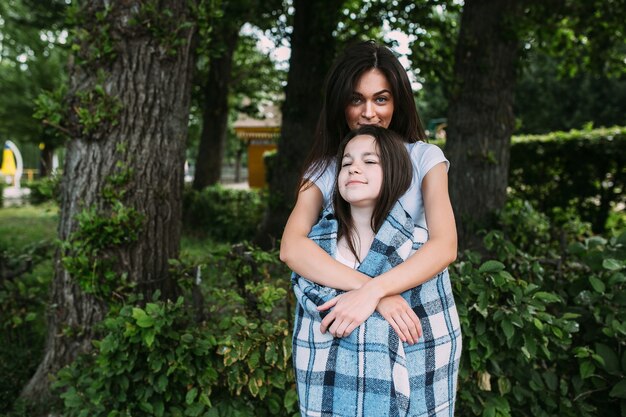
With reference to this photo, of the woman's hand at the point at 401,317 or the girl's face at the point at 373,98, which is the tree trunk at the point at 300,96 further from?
the woman's hand at the point at 401,317

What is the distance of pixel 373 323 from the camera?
1.63 m

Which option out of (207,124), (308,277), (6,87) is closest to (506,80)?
(308,277)

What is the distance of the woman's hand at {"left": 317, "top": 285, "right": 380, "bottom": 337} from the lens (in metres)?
1.60

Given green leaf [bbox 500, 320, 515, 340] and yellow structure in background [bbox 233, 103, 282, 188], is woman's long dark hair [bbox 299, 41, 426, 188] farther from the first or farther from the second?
yellow structure in background [bbox 233, 103, 282, 188]

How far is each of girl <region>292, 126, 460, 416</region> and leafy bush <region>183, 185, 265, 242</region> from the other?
25.4 ft

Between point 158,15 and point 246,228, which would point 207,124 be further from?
point 158,15

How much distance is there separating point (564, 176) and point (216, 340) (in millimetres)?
7823

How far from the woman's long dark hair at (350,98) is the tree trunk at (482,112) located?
3.24 m

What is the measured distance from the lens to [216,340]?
2492 mm

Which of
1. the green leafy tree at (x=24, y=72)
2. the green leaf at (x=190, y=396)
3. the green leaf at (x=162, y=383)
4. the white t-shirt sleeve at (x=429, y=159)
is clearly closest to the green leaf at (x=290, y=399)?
the green leaf at (x=190, y=396)

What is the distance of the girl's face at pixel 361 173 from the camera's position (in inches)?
69.2

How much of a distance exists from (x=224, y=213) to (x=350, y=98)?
8.44 metres

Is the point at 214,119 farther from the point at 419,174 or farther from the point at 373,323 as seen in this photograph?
the point at 373,323

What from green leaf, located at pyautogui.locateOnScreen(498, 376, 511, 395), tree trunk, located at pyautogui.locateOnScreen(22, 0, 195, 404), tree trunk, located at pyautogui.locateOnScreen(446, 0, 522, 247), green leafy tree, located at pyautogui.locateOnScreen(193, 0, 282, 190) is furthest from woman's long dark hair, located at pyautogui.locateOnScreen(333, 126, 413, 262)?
green leafy tree, located at pyautogui.locateOnScreen(193, 0, 282, 190)
